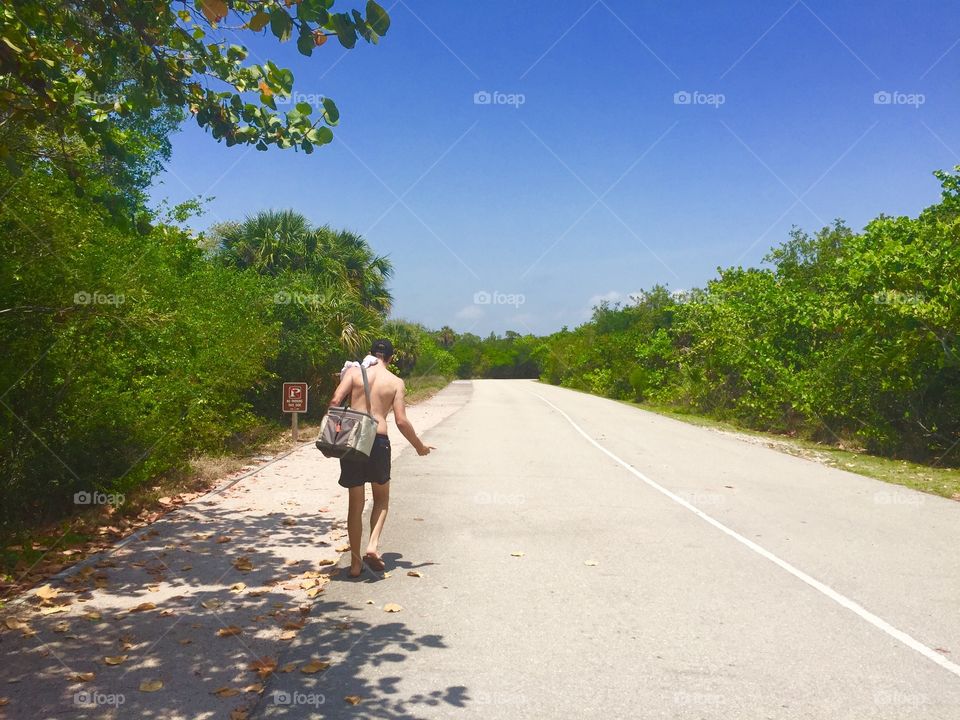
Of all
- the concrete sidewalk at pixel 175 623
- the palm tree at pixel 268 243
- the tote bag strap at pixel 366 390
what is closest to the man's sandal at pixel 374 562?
the concrete sidewalk at pixel 175 623

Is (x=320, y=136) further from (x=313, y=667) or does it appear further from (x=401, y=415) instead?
(x=313, y=667)

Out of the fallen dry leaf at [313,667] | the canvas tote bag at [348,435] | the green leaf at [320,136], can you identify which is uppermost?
the green leaf at [320,136]

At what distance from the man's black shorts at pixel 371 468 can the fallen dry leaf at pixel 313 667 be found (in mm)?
1965

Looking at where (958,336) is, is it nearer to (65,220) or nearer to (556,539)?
(556,539)

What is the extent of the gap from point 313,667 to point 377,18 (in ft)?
13.2

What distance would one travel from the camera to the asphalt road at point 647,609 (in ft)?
14.4

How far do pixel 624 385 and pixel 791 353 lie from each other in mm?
26691

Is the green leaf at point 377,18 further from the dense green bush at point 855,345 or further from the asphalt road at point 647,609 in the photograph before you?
the dense green bush at point 855,345

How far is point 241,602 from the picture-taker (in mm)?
6121

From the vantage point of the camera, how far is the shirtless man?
675 centimetres

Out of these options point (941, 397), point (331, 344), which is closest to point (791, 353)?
point (941, 397)

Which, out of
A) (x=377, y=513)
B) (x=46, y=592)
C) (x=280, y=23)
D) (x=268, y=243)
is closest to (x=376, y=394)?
(x=377, y=513)

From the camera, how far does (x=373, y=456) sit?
679cm

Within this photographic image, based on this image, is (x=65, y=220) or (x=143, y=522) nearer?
(x=65, y=220)
